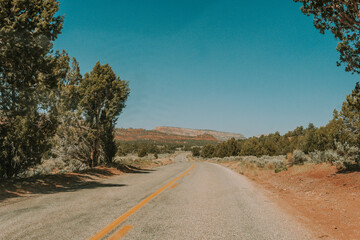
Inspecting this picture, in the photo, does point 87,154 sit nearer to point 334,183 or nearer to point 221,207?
point 221,207

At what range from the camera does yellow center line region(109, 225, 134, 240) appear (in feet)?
11.4

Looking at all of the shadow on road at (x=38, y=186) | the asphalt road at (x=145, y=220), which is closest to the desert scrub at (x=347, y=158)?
the asphalt road at (x=145, y=220)

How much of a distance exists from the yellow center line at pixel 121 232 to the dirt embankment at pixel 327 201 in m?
3.40

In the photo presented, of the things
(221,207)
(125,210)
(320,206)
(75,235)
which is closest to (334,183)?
(320,206)

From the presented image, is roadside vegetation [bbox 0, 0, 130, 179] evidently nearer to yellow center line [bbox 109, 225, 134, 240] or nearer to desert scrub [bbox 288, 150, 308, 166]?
yellow center line [bbox 109, 225, 134, 240]

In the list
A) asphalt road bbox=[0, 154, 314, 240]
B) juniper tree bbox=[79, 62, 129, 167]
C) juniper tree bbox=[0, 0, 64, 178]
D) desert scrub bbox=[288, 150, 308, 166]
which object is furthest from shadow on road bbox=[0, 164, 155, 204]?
desert scrub bbox=[288, 150, 308, 166]

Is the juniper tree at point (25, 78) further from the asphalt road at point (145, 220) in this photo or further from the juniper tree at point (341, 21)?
the juniper tree at point (341, 21)

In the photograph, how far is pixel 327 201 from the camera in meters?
7.61

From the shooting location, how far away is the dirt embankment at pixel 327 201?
187 inches

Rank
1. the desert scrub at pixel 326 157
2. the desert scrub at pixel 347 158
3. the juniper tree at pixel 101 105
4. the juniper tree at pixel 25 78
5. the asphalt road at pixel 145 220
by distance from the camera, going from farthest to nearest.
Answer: the juniper tree at pixel 101 105
the desert scrub at pixel 326 157
the desert scrub at pixel 347 158
the juniper tree at pixel 25 78
the asphalt road at pixel 145 220

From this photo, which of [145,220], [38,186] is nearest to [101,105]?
[38,186]

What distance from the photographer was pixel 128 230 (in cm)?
383

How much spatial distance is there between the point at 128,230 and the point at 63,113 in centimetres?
1338

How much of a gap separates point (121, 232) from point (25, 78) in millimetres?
8738
